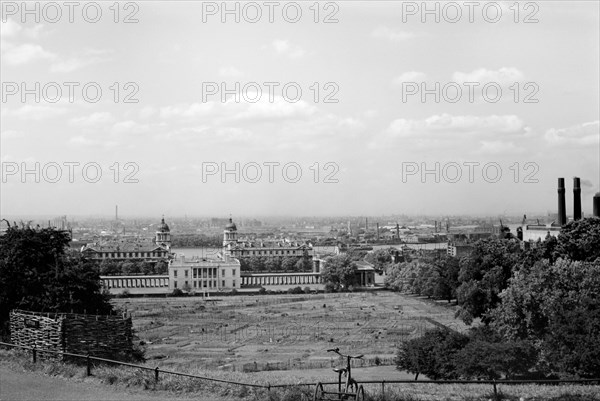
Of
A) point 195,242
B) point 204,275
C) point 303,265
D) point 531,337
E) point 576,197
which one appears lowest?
point 204,275

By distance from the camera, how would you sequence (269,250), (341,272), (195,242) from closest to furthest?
(341,272) < (269,250) < (195,242)

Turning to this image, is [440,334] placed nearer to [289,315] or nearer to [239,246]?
[289,315]

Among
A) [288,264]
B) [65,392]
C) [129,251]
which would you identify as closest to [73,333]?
[65,392]

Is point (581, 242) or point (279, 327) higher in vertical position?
point (581, 242)

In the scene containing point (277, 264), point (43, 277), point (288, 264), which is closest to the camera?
point (43, 277)

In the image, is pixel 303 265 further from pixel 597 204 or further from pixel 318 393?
pixel 318 393

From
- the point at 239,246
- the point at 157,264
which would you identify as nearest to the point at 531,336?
the point at 157,264

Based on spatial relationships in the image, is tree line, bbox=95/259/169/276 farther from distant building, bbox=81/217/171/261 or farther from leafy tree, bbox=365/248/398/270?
leafy tree, bbox=365/248/398/270
